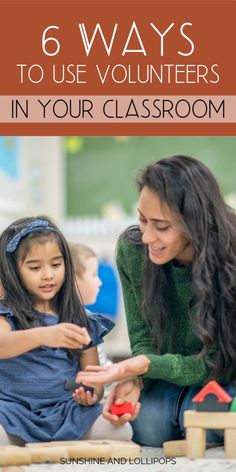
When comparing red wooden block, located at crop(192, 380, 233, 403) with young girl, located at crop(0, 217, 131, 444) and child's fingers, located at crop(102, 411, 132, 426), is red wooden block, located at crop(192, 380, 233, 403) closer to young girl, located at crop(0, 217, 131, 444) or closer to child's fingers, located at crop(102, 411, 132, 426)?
child's fingers, located at crop(102, 411, 132, 426)

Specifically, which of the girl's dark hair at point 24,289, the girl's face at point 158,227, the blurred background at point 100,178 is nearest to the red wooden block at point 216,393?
the girl's face at point 158,227

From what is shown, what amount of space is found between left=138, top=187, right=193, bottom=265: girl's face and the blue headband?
217mm

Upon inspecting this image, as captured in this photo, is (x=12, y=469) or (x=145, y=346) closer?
(x=12, y=469)

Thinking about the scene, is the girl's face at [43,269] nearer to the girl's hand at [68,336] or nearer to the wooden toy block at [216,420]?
the girl's hand at [68,336]

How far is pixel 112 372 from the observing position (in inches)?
40.4

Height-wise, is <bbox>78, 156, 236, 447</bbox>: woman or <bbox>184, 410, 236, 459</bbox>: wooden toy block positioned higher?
<bbox>78, 156, 236, 447</bbox>: woman

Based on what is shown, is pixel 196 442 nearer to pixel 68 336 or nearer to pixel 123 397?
pixel 123 397

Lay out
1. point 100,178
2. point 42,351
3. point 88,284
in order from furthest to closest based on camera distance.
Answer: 1. point 100,178
2. point 88,284
3. point 42,351

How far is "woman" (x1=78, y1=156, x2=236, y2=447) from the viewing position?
44.2 inches

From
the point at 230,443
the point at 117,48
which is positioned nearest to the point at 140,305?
the point at 230,443

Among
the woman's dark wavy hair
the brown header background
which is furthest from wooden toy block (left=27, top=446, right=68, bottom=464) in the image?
the brown header background

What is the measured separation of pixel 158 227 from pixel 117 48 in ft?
0.91

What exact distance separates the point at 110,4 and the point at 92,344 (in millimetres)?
538

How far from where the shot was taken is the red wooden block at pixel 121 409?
112cm
